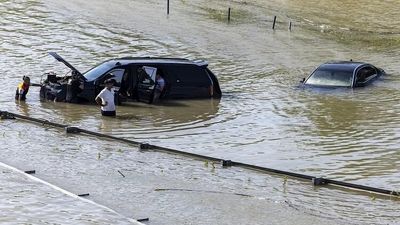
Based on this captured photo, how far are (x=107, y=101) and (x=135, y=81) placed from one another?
9.19ft

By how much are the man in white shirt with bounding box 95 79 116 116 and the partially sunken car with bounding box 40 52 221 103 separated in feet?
5.61

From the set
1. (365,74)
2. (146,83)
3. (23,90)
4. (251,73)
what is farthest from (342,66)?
(23,90)

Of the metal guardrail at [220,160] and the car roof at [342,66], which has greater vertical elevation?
the car roof at [342,66]

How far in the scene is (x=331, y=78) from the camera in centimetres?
2791

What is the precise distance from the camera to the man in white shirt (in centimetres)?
2162

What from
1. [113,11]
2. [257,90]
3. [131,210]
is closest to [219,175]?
[131,210]

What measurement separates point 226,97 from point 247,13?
27.9 metres

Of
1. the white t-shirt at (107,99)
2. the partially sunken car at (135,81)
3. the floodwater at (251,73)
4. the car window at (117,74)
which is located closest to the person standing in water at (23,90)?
the floodwater at (251,73)

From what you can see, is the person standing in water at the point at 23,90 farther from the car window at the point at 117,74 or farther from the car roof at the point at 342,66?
the car roof at the point at 342,66

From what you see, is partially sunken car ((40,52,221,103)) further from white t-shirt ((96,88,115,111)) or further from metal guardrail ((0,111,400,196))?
metal guardrail ((0,111,400,196))

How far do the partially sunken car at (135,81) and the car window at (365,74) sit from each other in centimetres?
508

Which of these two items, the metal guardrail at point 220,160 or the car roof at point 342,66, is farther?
the car roof at point 342,66

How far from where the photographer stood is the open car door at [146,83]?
24.2m

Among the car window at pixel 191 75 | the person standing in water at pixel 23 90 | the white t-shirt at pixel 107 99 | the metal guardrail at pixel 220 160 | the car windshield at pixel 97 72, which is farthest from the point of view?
the car window at pixel 191 75
